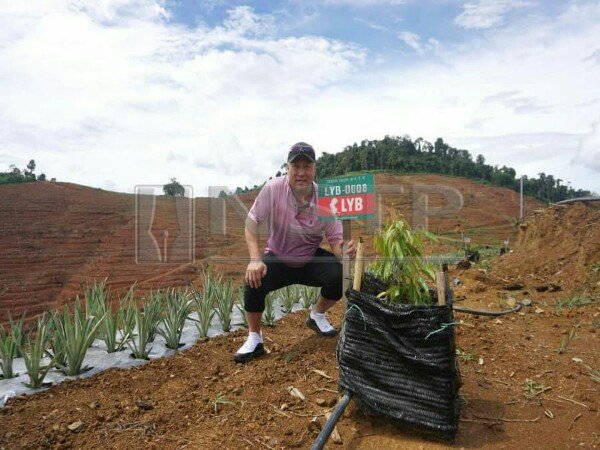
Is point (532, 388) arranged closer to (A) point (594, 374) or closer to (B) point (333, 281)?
(A) point (594, 374)

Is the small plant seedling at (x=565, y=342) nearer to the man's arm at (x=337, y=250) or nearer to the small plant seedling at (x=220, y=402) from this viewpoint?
the man's arm at (x=337, y=250)

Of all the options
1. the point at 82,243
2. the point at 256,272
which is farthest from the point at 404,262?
the point at 82,243

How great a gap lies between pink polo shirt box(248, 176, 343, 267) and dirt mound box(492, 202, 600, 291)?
3410 mm

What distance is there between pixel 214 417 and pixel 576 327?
297cm

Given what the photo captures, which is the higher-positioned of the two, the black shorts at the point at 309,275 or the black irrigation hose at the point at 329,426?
the black shorts at the point at 309,275

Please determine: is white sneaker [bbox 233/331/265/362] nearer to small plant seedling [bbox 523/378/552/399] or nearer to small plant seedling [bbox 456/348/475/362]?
small plant seedling [bbox 456/348/475/362]

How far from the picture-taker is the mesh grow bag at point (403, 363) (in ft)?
6.45

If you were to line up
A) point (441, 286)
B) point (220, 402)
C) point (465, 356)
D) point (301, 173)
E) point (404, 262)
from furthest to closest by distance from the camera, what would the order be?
1. point (301, 173)
2. point (465, 356)
3. point (220, 402)
4. point (404, 262)
5. point (441, 286)

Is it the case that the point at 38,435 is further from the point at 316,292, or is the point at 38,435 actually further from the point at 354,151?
the point at 354,151

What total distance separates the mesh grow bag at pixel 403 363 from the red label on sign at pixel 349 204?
57cm

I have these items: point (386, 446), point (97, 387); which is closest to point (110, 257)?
point (97, 387)

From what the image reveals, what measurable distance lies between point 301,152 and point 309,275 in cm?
90

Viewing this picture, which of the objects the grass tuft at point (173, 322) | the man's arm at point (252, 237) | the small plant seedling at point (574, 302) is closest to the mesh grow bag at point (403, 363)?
the man's arm at point (252, 237)

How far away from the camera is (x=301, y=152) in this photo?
2.88 meters
